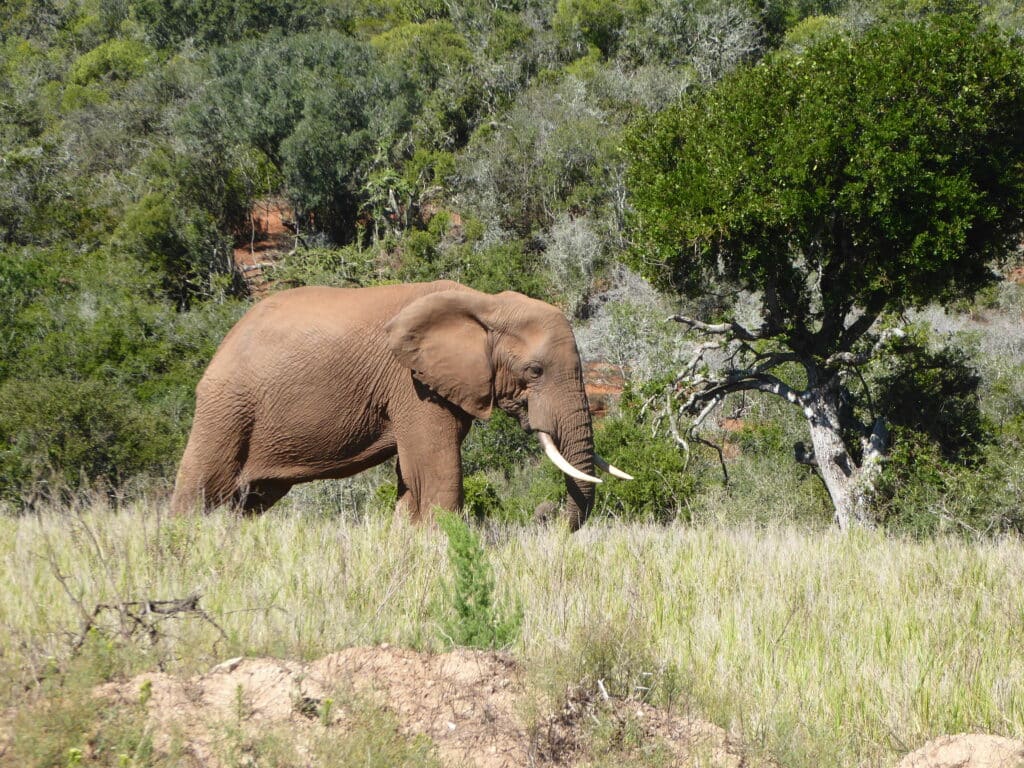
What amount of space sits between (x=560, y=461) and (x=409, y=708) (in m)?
3.91

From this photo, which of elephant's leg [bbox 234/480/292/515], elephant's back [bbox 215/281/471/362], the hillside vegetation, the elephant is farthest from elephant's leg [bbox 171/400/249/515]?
the hillside vegetation

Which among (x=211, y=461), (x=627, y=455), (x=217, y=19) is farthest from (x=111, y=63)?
(x=211, y=461)

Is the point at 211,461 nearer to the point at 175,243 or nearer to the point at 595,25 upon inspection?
the point at 175,243

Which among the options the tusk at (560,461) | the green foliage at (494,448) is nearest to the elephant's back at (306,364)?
the tusk at (560,461)

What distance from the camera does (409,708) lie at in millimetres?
3998

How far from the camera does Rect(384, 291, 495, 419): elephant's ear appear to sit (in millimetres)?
7695

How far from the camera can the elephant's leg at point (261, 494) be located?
8.12m

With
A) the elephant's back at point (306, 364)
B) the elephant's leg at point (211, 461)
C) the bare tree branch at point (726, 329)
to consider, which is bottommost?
the elephant's leg at point (211, 461)

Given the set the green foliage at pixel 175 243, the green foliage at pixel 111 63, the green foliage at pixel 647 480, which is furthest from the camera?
the green foliage at pixel 111 63

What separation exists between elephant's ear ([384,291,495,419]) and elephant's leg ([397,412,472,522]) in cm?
26

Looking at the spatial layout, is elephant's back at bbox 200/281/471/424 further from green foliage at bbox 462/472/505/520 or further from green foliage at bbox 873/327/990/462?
green foliage at bbox 873/327/990/462

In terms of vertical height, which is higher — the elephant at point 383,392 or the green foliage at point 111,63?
the green foliage at point 111,63

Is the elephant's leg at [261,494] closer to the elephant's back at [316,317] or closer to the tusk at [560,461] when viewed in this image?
the elephant's back at [316,317]

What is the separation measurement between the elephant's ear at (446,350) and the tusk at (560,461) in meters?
0.50
